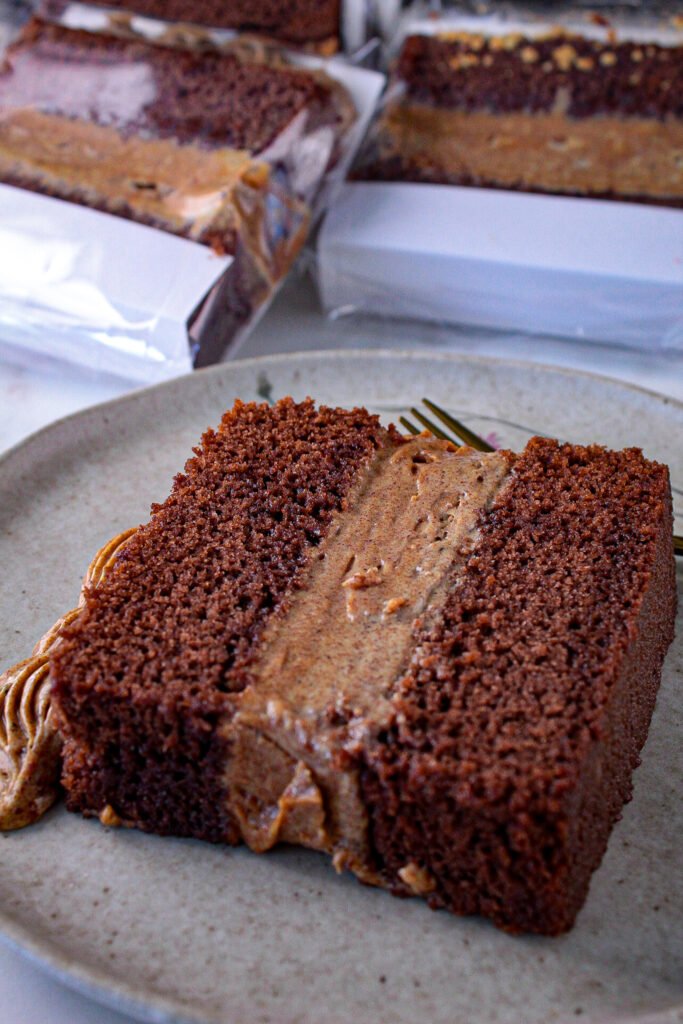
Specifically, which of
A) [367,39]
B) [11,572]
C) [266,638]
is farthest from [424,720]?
[367,39]

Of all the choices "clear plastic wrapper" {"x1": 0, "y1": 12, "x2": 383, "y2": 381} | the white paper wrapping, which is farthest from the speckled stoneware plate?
the white paper wrapping

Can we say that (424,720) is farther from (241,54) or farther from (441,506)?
(241,54)

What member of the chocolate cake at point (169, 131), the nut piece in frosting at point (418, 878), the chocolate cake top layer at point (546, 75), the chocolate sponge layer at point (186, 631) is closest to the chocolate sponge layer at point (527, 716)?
the nut piece in frosting at point (418, 878)

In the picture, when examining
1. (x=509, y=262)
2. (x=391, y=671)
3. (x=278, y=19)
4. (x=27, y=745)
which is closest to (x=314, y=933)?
(x=391, y=671)

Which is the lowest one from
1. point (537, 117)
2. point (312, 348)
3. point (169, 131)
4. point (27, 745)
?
point (312, 348)

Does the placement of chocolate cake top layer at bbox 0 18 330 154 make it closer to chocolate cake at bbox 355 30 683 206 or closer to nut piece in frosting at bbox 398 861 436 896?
chocolate cake at bbox 355 30 683 206

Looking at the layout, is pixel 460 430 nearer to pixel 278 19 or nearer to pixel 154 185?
pixel 154 185
